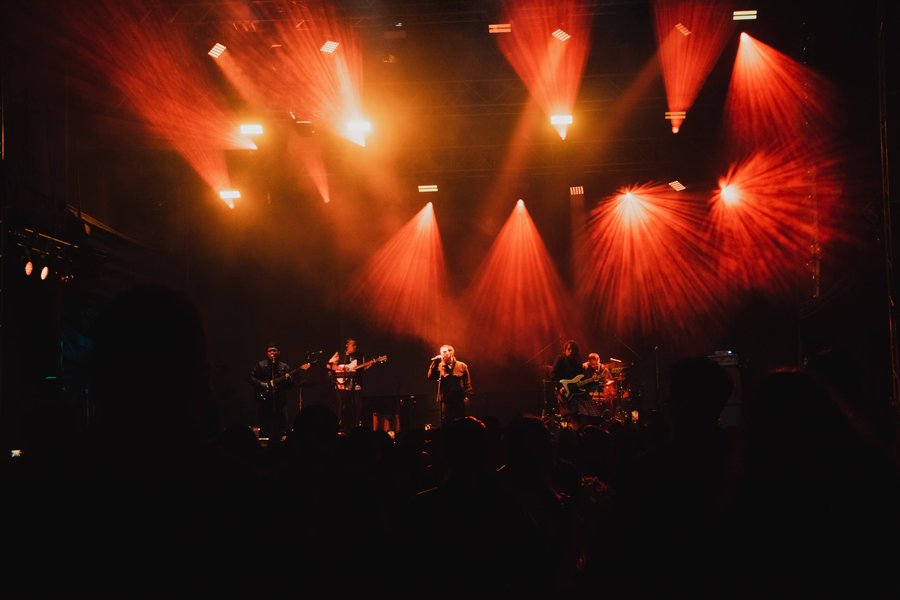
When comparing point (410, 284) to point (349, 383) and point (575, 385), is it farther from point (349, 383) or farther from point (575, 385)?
point (575, 385)

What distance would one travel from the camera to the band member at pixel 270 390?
43.6 ft

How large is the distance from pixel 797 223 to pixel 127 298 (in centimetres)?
1429

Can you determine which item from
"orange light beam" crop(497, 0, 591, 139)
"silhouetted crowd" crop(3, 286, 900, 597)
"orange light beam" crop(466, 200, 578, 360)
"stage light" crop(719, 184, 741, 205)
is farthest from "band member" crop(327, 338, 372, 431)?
"silhouetted crowd" crop(3, 286, 900, 597)

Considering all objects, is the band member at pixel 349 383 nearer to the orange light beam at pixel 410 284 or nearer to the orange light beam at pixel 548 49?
the orange light beam at pixel 410 284

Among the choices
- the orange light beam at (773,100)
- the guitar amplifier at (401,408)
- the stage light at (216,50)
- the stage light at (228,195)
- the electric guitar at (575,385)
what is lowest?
the guitar amplifier at (401,408)

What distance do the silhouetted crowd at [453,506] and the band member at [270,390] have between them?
10074mm

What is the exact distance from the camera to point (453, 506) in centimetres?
245

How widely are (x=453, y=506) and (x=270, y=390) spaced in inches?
446

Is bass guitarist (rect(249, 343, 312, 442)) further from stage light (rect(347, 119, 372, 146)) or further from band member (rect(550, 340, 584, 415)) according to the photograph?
band member (rect(550, 340, 584, 415))

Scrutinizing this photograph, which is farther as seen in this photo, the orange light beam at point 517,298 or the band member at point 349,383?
the orange light beam at point 517,298

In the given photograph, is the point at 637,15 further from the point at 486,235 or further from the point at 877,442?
the point at 877,442

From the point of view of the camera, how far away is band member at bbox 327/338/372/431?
545 inches

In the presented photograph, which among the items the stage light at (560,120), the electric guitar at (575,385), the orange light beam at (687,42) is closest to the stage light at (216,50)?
the stage light at (560,120)

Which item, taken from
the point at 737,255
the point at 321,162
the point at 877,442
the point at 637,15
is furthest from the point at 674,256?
the point at 877,442
